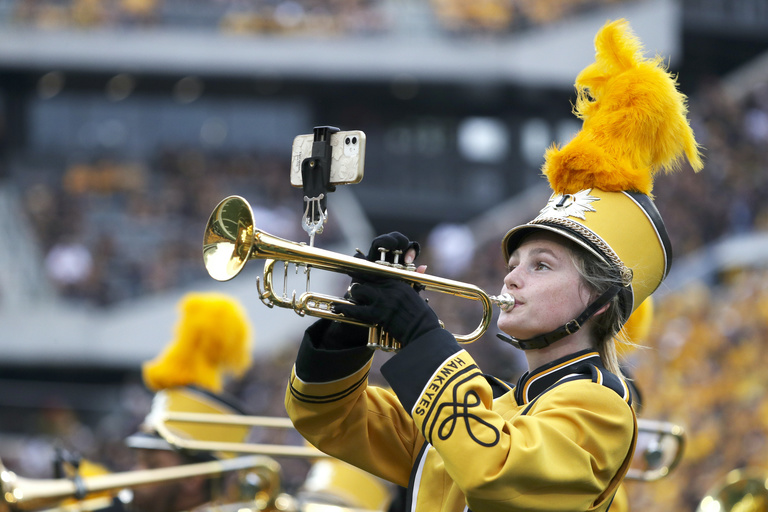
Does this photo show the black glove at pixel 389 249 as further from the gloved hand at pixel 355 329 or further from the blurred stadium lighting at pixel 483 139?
the blurred stadium lighting at pixel 483 139

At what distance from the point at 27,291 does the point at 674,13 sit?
11418 millimetres

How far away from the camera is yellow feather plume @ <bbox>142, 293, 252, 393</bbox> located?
477cm

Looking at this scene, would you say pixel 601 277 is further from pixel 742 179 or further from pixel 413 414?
pixel 742 179

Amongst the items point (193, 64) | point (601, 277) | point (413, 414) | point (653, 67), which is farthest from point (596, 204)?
point (193, 64)

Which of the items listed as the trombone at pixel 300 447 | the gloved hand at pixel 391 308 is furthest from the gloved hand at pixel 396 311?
the trombone at pixel 300 447

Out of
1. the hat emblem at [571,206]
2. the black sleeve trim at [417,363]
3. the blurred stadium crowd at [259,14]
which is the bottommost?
the black sleeve trim at [417,363]

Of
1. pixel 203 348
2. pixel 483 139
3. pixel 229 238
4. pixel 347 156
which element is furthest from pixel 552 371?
pixel 483 139

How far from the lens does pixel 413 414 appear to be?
7.03 feet

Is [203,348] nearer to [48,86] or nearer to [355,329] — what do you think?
[355,329]

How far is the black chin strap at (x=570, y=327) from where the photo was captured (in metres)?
2.40

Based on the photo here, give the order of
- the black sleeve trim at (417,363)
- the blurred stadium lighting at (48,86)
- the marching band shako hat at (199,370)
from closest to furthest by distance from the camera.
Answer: the black sleeve trim at (417,363)
the marching band shako hat at (199,370)
the blurred stadium lighting at (48,86)

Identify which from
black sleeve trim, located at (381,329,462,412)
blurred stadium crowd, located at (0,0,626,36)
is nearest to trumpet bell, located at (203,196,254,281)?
black sleeve trim, located at (381,329,462,412)

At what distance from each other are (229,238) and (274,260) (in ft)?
0.40

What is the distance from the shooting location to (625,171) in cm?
253
